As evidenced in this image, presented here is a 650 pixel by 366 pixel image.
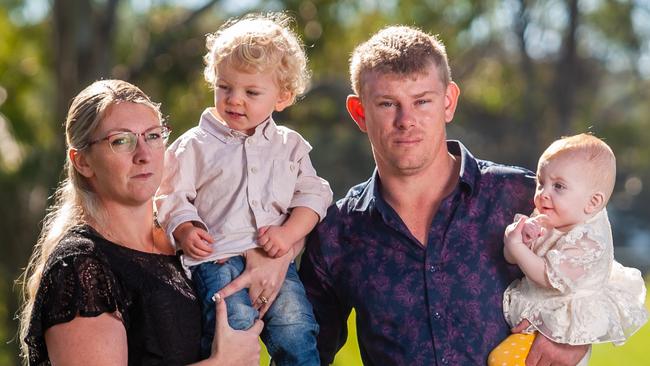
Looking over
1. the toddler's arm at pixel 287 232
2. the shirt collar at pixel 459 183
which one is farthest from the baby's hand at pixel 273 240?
the shirt collar at pixel 459 183

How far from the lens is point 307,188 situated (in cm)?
366

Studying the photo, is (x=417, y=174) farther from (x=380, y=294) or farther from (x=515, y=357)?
(x=515, y=357)

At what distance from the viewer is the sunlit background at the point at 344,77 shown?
13.0 m

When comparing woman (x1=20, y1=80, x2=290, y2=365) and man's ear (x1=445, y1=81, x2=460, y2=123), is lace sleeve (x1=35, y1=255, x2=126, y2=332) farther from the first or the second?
man's ear (x1=445, y1=81, x2=460, y2=123)

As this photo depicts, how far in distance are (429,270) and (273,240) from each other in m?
0.54

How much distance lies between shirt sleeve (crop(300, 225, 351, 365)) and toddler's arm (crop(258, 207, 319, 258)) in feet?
0.59

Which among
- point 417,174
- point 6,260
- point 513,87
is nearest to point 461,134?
point 513,87

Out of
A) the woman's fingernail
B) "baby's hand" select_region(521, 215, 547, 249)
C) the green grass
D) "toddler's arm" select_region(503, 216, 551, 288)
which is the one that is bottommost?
the green grass

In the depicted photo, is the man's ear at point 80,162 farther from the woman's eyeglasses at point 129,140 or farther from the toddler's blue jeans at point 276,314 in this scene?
the toddler's blue jeans at point 276,314

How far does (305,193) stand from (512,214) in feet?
2.30

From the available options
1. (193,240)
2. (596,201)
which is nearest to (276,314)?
(193,240)

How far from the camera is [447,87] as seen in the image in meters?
3.70

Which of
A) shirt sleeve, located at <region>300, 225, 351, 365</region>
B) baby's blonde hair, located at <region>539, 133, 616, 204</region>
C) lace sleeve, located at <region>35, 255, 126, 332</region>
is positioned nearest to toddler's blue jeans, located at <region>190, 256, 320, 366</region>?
shirt sleeve, located at <region>300, 225, 351, 365</region>

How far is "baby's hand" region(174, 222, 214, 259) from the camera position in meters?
3.38
